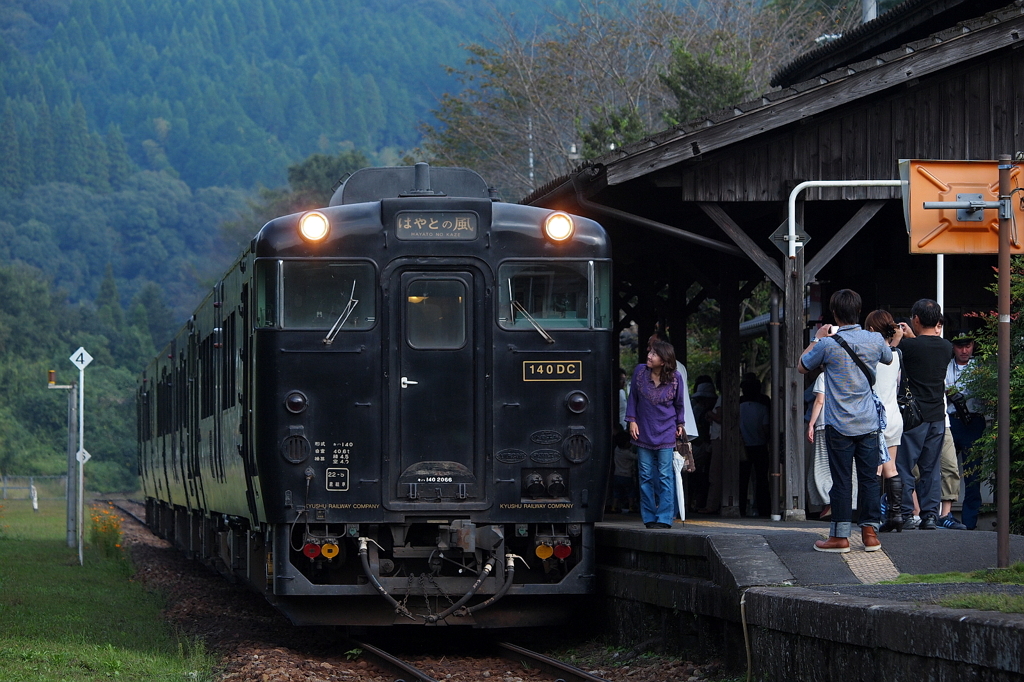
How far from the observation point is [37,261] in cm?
14712

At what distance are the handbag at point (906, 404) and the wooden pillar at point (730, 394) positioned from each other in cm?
583

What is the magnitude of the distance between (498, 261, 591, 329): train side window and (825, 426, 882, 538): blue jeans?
7.99 feet

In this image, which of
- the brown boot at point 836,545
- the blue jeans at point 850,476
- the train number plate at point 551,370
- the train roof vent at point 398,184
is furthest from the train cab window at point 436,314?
the brown boot at point 836,545

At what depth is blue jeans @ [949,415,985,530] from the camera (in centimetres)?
1164

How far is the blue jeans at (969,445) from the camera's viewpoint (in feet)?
38.2

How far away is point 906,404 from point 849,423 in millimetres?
1343

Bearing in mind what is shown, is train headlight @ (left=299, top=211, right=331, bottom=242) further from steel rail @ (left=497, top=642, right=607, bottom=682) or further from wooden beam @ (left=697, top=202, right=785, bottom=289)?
wooden beam @ (left=697, top=202, right=785, bottom=289)

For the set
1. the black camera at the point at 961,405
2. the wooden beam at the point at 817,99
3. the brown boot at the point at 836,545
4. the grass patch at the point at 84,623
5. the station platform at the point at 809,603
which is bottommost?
the grass patch at the point at 84,623

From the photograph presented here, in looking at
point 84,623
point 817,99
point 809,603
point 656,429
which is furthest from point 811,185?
point 84,623

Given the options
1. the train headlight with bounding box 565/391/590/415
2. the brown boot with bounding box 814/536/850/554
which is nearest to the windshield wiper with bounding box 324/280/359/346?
the train headlight with bounding box 565/391/590/415

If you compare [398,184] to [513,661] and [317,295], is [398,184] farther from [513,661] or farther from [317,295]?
[513,661]

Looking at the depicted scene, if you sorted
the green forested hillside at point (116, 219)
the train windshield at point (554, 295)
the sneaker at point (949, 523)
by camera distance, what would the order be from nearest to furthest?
the train windshield at point (554, 295) < the sneaker at point (949, 523) < the green forested hillside at point (116, 219)

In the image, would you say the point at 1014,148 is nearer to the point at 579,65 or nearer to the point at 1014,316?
the point at 1014,316

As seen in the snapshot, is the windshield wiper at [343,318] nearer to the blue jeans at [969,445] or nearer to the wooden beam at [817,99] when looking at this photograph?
the wooden beam at [817,99]
